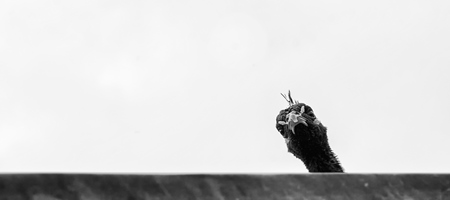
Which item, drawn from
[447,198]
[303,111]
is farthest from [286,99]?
[447,198]

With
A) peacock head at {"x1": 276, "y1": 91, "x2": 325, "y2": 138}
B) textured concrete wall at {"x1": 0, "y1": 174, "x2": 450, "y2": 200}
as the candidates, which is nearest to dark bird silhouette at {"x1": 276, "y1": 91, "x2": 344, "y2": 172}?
peacock head at {"x1": 276, "y1": 91, "x2": 325, "y2": 138}

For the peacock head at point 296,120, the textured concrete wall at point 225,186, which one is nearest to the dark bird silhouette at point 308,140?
the peacock head at point 296,120

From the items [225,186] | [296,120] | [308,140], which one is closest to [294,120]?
[296,120]

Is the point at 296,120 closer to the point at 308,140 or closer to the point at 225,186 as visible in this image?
the point at 308,140

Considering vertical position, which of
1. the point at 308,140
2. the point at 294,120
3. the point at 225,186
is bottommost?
the point at 225,186

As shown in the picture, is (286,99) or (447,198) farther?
(286,99)

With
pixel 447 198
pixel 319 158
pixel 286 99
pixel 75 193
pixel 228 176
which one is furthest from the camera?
pixel 286 99

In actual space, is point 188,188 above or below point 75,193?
above

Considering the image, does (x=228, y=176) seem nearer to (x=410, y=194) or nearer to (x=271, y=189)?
(x=271, y=189)
